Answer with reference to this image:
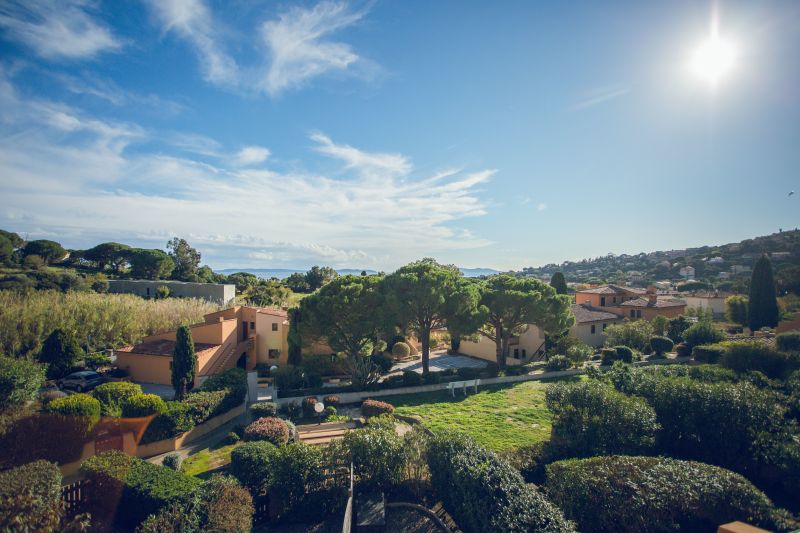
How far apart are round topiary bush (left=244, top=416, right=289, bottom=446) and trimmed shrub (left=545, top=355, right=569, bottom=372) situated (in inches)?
Answer: 783

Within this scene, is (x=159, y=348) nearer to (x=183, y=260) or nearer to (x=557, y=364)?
(x=557, y=364)

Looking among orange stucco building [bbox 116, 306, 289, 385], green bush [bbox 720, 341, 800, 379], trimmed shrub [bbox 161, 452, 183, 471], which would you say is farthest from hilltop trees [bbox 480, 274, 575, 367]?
trimmed shrub [bbox 161, 452, 183, 471]

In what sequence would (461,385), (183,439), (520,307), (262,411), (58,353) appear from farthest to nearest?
1. (520,307)
2. (461,385)
3. (58,353)
4. (262,411)
5. (183,439)

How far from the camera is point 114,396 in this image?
1398 centimetres

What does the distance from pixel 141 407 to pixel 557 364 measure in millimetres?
24725

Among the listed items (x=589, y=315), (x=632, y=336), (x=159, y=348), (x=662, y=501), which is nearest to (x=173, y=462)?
(x=159, y=348)

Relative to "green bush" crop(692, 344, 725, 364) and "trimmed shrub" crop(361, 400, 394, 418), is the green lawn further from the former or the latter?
"green bush" crop(692, 344, 725, 364)

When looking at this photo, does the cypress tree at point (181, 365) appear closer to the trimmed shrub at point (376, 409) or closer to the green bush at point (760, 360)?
the trimmed shrub at point (376, 409)

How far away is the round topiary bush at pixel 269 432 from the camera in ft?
45.2

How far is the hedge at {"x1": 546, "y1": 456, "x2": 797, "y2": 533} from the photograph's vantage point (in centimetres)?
813

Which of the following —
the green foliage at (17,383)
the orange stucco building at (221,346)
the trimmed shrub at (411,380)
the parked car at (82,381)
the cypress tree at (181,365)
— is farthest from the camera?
the trimmed shrub at (411,380)

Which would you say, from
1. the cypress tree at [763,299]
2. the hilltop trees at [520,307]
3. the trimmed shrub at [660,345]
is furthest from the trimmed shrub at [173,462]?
the cypress tree at [763,299]

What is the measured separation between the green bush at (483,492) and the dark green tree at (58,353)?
2271 cm

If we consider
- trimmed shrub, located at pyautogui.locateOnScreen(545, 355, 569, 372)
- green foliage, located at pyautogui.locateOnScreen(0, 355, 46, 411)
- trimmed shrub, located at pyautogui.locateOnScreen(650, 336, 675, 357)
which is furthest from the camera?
trimmed shrub, located at pyautogui.locateOnScreen(650, 336, 675, 357)
